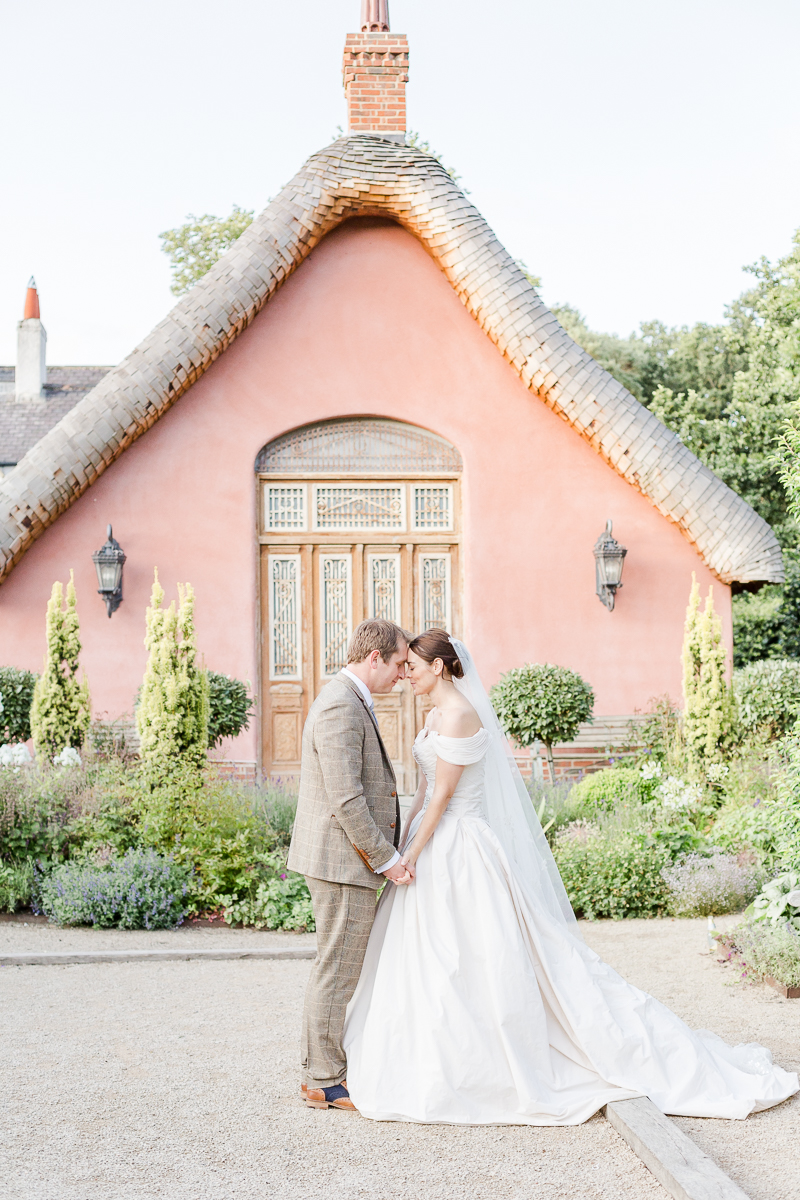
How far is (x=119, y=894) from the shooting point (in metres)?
6.92

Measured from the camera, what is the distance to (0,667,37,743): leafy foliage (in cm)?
963

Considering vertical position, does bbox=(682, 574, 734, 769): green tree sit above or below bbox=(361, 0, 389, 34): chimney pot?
below

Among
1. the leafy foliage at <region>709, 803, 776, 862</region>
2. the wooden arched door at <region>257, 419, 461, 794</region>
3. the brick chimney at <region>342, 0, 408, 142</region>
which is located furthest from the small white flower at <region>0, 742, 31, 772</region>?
the brick chimney at <region>342, 0, 408, 142</region>

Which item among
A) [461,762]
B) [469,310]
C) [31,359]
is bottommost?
[461,762]

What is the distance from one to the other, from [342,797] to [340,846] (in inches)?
8.2

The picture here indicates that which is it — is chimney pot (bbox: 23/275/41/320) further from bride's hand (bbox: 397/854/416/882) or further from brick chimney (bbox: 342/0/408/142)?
bride's hand (bbox: 397/854/416/882)

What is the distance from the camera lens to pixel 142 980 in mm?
5844

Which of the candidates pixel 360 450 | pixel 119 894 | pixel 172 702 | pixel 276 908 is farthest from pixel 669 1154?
pixel 360 450

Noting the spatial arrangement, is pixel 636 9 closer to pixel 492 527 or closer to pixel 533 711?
pixel 492 527

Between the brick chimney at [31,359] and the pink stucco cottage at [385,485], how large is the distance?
10628 mm

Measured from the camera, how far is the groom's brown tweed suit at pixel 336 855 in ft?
13.3

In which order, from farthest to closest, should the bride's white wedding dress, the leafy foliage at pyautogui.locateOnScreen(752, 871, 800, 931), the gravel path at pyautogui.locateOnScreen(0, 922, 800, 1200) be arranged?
the leafy foliage at pyautogui.locateOnScreen(752, 871, 800, 931) < the bride's white wedding dress < the gravel path at pyautogui.locateOnScreen(0, 922, 800, 1200)

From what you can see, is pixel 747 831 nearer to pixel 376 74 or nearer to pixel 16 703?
pixel 16 703

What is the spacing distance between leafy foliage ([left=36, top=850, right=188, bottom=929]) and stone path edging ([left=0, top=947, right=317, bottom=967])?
591 millimetres
